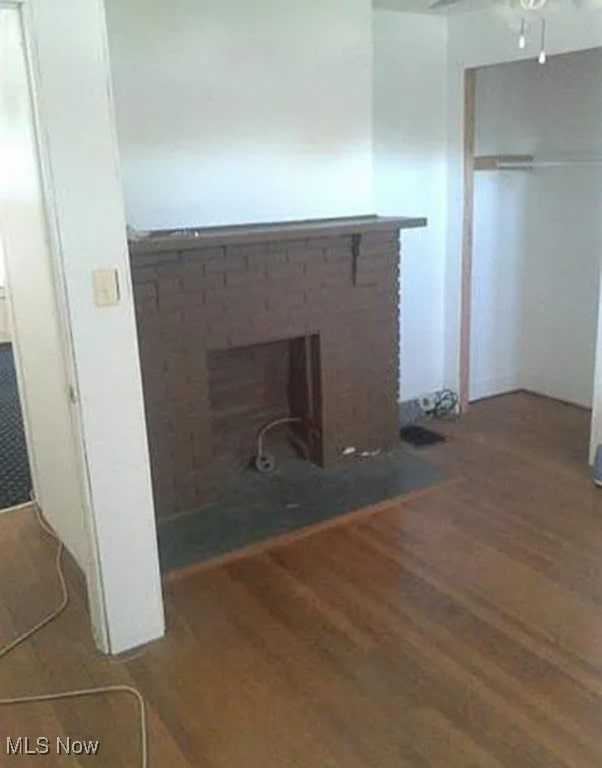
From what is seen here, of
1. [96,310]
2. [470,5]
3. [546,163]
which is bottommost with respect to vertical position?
[96,310]

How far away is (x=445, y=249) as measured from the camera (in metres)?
4.52

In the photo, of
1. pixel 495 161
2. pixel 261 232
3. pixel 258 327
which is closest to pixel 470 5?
pixel 495 161

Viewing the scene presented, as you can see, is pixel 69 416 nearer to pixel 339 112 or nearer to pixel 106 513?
pixel 106 513

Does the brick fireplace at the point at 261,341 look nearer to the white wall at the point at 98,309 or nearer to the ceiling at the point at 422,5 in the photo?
the white wall at the point at 98,309

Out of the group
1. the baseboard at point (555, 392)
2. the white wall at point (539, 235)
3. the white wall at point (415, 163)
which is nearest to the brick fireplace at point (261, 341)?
the white wall at point (415, 163)

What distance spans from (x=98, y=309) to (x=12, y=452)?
2302 mm

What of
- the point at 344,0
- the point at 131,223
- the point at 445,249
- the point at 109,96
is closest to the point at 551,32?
the point at 344,0

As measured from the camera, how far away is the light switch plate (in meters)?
2.26

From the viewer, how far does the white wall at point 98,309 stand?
6.82 feet

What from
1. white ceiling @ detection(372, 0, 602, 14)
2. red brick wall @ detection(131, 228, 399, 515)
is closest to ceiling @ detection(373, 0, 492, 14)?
white ceiling @ detection(372, 0, 602, 14)

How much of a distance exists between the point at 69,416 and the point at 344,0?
2463mm

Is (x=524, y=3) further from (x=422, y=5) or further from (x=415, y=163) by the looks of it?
(x=415, y=163)

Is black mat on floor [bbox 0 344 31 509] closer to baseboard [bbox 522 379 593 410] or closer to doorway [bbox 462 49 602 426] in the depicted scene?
doorway [bbox 462 49 602 426]

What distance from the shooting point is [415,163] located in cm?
426
